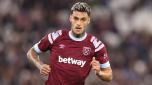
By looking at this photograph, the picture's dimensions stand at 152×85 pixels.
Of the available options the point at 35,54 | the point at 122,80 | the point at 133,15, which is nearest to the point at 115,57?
the point at 122,80

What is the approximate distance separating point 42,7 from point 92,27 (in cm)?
145

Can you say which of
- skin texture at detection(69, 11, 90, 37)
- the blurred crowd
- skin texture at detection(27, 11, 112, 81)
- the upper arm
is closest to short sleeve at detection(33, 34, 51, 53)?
skin texture at detection(27, 11, 112, 81)

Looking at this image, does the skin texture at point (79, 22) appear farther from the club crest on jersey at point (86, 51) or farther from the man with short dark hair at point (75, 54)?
the club crest on jersey at point (86, 51)

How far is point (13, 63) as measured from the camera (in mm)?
15656

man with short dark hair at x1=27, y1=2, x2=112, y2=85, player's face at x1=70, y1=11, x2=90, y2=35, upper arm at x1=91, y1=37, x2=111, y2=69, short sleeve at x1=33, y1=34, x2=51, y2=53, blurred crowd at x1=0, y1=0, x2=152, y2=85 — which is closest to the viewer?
player's face at x1=70, y1=11, x2=90, y2=35

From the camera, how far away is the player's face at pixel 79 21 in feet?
29.7

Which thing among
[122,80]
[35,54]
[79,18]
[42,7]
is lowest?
[122,80]

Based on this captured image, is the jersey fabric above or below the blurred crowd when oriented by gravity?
above

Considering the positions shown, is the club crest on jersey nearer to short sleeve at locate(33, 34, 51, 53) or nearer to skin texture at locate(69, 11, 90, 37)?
skin texture at locate(69, 11, 90, 37)

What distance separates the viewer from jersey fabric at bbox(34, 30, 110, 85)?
30.1ft

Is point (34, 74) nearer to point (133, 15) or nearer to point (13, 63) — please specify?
point (13, 63)

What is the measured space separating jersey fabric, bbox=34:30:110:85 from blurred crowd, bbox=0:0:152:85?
5.47 m

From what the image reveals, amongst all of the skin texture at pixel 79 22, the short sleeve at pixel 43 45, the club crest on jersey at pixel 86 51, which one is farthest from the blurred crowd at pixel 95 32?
the skin texture at pixel 79 22

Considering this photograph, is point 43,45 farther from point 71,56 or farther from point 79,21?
point 79,21
